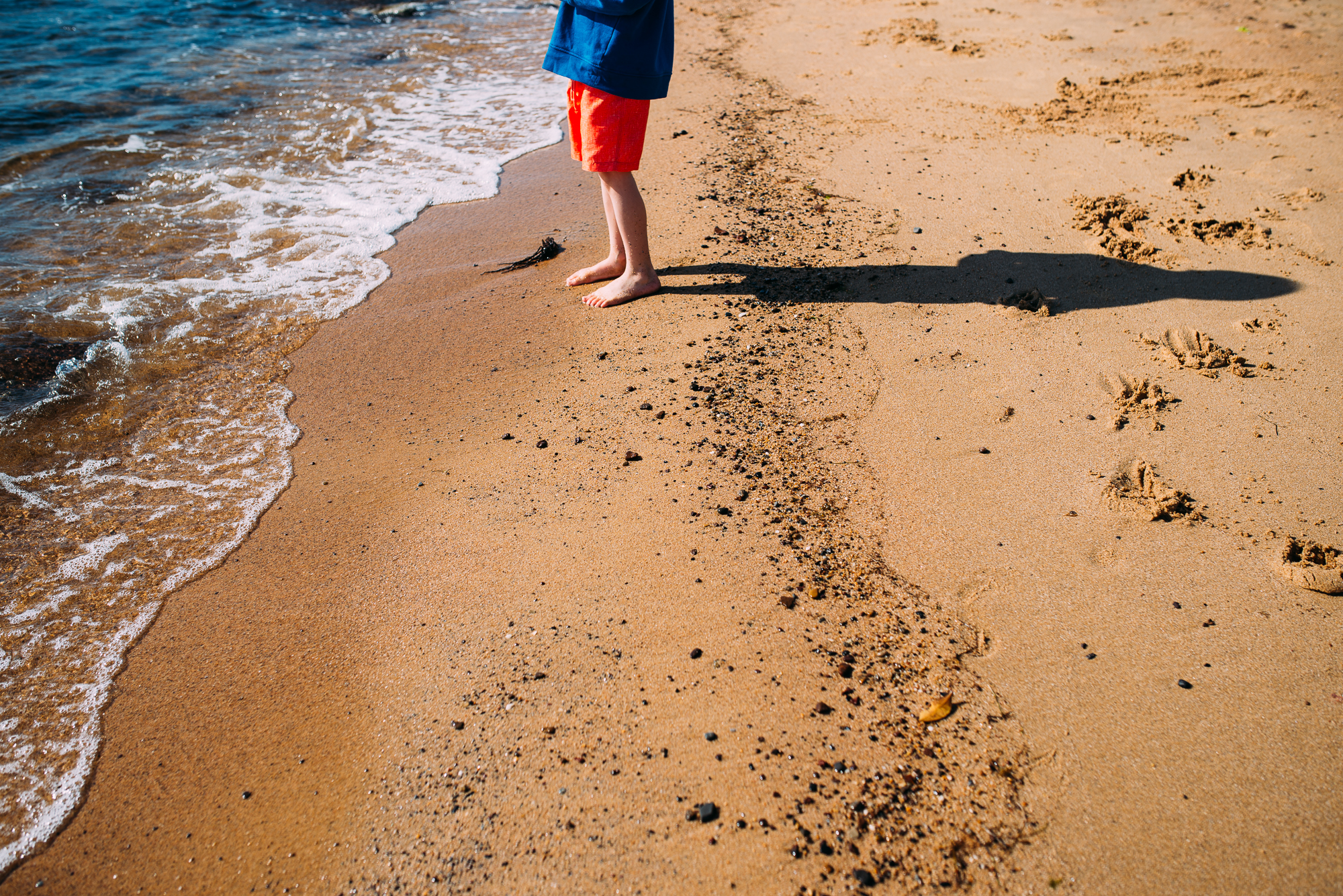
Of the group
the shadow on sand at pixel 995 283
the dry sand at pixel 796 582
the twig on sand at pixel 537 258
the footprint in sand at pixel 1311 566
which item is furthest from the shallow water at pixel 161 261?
the footprint in sand at pixel 1311 566

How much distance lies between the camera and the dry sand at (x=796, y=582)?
154 cm

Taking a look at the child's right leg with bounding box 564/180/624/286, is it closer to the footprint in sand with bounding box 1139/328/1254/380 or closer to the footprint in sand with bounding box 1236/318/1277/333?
the footprint in sand with bounding box 1139/328/1254/380

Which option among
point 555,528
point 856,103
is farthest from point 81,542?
point 856,103

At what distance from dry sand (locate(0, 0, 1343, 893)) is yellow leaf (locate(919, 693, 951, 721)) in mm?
35

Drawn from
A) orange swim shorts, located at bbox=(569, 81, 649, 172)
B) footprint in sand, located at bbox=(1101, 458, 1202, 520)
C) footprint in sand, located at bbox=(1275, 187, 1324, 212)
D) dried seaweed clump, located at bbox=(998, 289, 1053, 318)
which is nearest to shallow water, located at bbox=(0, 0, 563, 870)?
orange swim shorts, located at bbox=(569, 81, 649, 172)

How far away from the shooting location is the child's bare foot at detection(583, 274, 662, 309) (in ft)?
10.7

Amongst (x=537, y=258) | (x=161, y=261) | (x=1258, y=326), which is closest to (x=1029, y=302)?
(x=1258, y=326)

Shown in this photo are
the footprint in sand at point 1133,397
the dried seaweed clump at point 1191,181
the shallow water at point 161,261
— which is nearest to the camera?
the shallow water at point 161,261

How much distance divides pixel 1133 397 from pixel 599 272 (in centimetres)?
232

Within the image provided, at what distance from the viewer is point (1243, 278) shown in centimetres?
315

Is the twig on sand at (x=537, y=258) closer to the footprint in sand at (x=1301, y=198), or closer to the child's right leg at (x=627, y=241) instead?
the child's right leg at (x=627, y=241)

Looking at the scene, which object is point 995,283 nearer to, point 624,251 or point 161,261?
point 624,251

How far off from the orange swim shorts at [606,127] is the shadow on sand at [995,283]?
2.16 feet

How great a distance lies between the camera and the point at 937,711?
1713 mm
